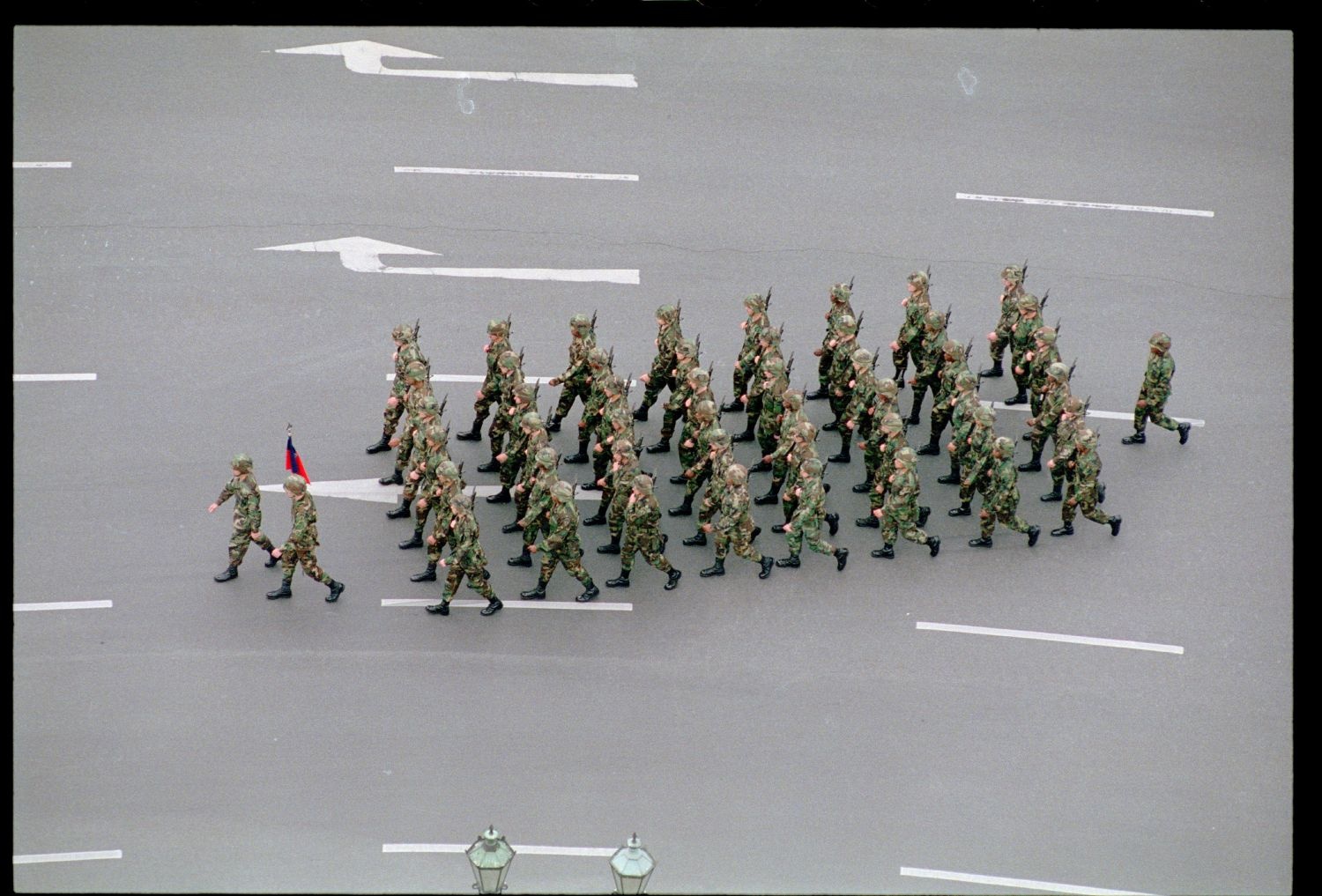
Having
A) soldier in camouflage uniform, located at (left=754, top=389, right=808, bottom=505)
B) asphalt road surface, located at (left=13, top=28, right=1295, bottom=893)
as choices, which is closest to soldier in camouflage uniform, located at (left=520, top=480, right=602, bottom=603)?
asphalt road surface, located at (left=13, top=28, right=1295, bottom=893)

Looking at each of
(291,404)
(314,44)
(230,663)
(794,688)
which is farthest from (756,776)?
(314,44)

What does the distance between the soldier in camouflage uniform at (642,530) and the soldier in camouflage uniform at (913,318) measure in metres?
4.42

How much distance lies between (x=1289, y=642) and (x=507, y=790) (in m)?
9.82

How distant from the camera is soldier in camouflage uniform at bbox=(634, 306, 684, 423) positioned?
3011 centimetres

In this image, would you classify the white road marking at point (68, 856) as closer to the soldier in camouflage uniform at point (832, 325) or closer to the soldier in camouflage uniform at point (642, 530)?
the soldier in camouflage uniform at point (642, 530)

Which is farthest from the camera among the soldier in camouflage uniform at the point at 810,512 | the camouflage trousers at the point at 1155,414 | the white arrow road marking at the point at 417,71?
the white arrow road marking at the point at 417,71

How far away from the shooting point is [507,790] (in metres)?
26.3

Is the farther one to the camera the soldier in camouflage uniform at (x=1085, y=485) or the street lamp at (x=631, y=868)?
the soldier in camouflage uniform at (x=1085, y=485)

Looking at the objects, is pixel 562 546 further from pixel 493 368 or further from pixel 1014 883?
pixel 1014 883

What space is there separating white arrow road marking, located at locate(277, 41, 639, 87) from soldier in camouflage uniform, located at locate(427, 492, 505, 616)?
10600mm

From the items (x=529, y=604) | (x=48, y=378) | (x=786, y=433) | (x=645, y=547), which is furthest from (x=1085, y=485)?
(x=48, y=378)

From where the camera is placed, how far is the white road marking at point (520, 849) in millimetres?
25766

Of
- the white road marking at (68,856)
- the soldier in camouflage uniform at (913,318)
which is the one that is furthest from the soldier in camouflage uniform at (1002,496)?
the white road marking at (68,856)

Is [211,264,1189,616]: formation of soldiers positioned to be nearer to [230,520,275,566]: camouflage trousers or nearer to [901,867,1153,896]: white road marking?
[230,520,275,566]: camouflage trousers
